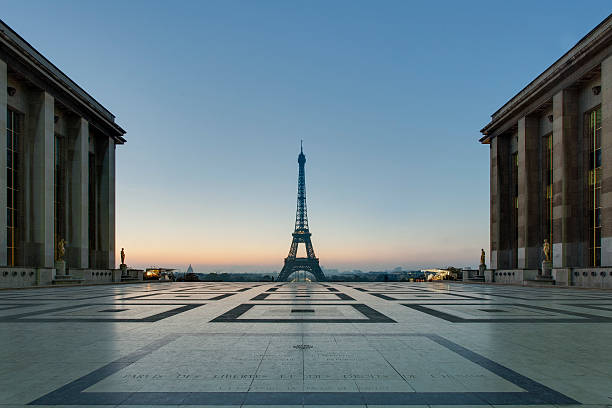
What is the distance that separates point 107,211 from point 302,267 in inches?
3023

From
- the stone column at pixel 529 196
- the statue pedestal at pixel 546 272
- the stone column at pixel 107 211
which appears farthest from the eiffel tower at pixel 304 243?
the statue pedestal at pixel 546 272

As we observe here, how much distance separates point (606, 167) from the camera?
38594 mm

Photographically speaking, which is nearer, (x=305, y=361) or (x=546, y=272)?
(x=305, y=361)

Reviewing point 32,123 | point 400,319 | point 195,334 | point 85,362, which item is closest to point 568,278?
point 400,319

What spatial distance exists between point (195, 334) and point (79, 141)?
5298cm

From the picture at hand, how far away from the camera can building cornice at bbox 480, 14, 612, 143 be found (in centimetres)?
4022

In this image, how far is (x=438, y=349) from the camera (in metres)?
9.17

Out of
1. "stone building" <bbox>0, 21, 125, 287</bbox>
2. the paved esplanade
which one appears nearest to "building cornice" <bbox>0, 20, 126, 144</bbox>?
"stone building" <bbox>0, 21, 125, 287</bbox>

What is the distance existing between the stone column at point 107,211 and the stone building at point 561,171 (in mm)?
53386

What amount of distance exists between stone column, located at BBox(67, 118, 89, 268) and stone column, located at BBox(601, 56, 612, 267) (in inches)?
2233

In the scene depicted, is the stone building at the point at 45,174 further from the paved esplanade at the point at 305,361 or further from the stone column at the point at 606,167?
the stone column at the point at 606,167

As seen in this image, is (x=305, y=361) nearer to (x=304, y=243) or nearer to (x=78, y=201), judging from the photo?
(x=78, y=201)

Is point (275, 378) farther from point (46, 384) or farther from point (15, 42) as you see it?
point (15, 42)

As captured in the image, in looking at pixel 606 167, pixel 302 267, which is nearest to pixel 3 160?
pixel 606 167
